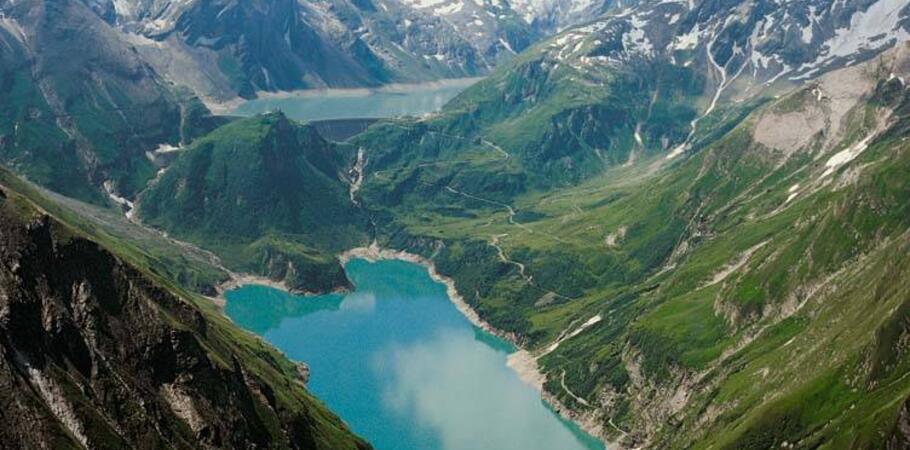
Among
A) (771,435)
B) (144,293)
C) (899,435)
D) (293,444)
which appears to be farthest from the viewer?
(771,435)

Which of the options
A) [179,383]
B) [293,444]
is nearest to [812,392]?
[293,444]

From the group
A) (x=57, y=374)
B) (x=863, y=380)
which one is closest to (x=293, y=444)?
(x=57, y=374)

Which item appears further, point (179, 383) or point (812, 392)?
point (812, 392)

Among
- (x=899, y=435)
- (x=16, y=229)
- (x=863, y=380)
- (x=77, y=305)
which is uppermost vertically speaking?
(x=16, y=229)

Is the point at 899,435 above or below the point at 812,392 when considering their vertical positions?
above

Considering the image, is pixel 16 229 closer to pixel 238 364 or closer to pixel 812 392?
pixel 238 364

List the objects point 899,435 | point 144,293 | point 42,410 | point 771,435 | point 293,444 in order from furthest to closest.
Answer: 1. point 771,435
2. point 293,444
3. point 144,293
4. point 899,435
5. point 42,410
